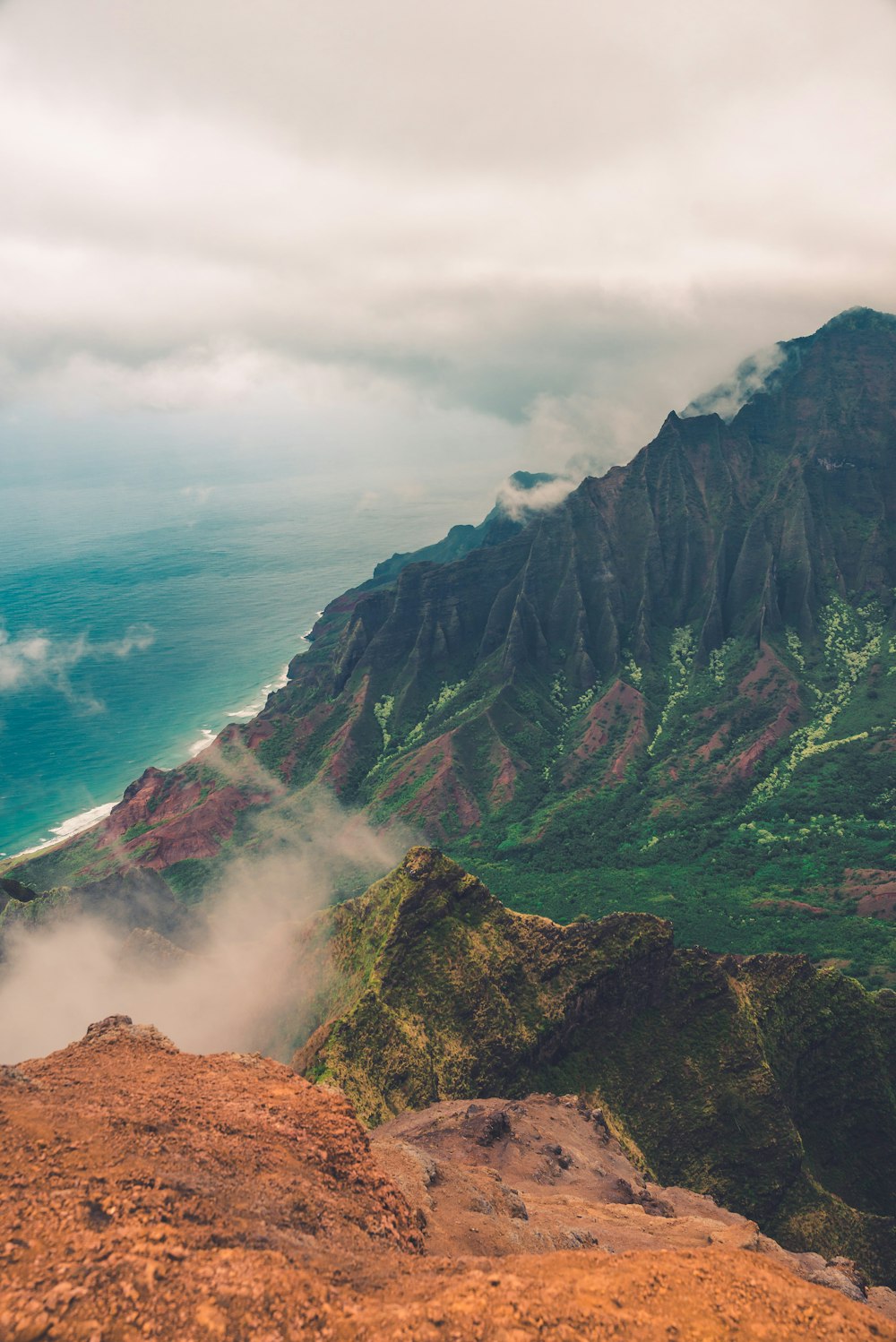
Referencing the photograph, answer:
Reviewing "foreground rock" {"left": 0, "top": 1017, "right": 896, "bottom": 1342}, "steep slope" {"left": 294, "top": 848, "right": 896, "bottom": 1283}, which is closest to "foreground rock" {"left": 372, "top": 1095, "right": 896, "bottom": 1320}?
"steep slope" {"left": 294, "top": 848, "right": 896, "bottom": 1283}

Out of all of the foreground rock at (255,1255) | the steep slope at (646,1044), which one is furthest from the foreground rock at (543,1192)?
the foreground rock at (255,1255)

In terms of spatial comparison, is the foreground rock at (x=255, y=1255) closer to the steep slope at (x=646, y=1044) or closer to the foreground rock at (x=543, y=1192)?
the foreground rock at (x=543, y=1192)

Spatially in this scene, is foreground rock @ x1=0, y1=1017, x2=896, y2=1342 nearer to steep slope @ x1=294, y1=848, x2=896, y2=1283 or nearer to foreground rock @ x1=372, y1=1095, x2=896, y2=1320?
foreground rock @ x1=372, y1=1095, x2=896, y2=1320

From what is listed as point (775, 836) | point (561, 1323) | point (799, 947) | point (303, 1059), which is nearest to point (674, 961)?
point (303, 1059)

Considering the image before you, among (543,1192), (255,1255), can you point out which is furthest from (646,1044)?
(255,1255)

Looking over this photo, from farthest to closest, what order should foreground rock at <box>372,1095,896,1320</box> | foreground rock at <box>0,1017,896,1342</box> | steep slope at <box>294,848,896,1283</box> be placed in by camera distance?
steep slope at <box>294,848,896,1283</box> < foreground rock at <box>372,1095,896,1320</box> < foreground rock at <box>0,1017,896,1342</box>

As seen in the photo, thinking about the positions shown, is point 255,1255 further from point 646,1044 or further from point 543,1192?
point 646,1044

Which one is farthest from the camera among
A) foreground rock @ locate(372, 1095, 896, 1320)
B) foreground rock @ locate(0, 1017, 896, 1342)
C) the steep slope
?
the steep slope
